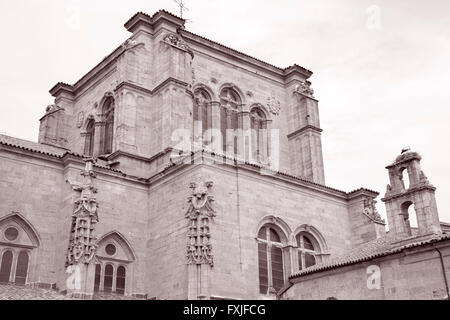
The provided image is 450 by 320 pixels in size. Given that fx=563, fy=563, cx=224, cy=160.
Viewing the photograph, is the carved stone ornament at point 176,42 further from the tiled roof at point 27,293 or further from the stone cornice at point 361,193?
the tiled roof at point 27,293

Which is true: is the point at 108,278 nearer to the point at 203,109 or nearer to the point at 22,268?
the point at 22,268

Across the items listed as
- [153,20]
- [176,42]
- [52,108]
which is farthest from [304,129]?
[52,108]

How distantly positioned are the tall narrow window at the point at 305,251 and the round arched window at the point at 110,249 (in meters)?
6.43

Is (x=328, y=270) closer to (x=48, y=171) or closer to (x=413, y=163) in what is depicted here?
(x=413, y=163)

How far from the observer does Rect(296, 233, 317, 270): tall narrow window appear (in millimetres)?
20000

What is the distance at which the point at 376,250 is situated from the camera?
16.7 m

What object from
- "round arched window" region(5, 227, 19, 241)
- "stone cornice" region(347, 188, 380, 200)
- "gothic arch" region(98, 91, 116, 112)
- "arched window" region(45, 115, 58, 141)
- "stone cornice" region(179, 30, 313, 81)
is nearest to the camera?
"round arched window" region(5, 227, 19, 241)

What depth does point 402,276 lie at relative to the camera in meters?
15.1

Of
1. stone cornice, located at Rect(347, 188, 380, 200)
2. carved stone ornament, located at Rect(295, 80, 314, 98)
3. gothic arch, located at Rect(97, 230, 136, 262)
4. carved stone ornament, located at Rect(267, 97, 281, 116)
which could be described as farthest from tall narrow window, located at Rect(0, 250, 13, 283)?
carved stone ornament, located at Rect(295, 80, 314, 98)

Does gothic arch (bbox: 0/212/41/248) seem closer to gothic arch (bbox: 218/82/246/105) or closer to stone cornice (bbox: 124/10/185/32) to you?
stone cornice (bbox: 124/10/185/32)

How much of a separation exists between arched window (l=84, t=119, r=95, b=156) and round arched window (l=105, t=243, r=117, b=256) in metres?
8.16

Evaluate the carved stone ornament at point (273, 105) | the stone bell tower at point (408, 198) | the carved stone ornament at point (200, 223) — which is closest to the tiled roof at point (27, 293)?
the carved stone ornament at point (200, 223)

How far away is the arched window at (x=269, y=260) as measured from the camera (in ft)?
60.6

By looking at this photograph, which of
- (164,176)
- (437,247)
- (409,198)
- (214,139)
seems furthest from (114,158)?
(437,247)
